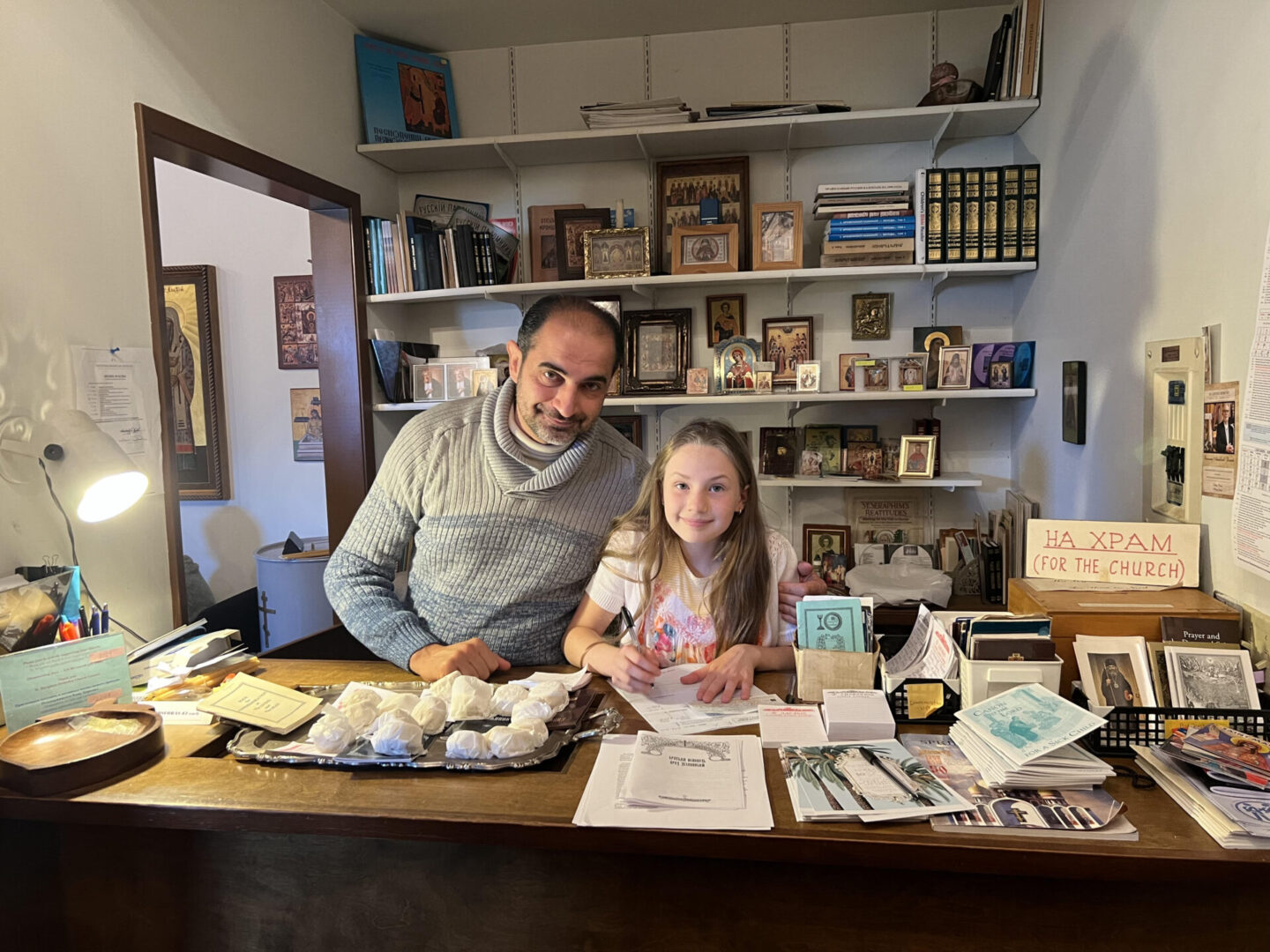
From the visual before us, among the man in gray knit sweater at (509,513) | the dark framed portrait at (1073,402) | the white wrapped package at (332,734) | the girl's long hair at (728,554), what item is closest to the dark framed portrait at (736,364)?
the dark framed portrait at (1073,402)

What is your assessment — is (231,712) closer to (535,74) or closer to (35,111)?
(35,111)

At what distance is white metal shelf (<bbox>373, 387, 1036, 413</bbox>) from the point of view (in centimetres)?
274

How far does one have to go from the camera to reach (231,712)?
4.44ft

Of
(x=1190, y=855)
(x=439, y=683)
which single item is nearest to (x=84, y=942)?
(x=439, y=683)

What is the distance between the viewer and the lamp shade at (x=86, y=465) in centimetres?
170

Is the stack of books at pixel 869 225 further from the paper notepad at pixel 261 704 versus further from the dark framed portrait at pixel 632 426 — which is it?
the paper notepad at pixel 261 704

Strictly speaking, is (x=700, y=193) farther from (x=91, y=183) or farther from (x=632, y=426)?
(x=91, y=183)

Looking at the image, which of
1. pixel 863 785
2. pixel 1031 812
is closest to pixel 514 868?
pixel 863 785

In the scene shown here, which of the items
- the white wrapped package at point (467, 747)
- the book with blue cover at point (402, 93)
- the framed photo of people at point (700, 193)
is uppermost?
the book with blue cover at point (402, 93)

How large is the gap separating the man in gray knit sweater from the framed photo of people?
145cm

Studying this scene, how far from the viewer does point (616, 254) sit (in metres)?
2.99

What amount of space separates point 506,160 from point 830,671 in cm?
253

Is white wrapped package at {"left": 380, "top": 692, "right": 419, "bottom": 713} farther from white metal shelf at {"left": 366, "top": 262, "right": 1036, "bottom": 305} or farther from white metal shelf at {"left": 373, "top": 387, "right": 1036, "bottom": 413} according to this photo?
white metal shelf at {"left": 366, "top": 262, "right": 1036, "bottom": 305}

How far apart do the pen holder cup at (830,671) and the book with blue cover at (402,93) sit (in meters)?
2.72
